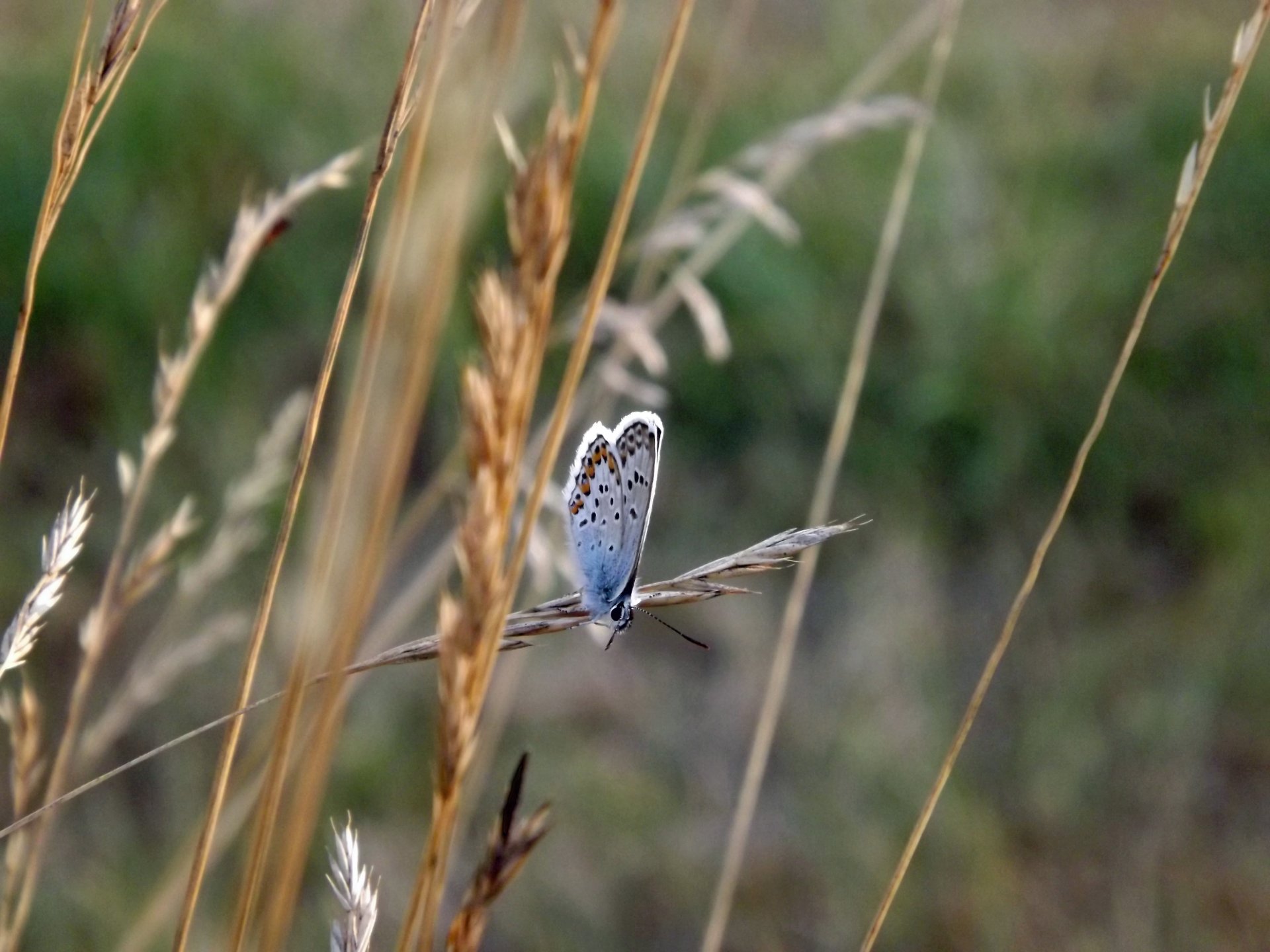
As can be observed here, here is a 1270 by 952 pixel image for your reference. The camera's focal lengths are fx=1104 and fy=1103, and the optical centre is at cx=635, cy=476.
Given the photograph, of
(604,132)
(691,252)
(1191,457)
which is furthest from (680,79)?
(1191,457)

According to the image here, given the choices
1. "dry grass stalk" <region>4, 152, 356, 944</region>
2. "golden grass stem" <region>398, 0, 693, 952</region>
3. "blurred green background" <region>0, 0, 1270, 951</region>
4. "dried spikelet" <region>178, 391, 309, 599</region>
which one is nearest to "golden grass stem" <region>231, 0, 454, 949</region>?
"golden grass stem" <region>398, 0, 693, 952</region>

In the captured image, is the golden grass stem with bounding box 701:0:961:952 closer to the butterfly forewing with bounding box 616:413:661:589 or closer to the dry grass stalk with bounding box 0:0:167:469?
the butterfly forewing with bounding box 616:413:661:589

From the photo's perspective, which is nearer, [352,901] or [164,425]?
[352,901]

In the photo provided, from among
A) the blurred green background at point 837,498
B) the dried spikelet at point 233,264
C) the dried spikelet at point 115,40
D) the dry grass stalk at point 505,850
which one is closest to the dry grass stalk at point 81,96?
the dried spikelet at point 115,40

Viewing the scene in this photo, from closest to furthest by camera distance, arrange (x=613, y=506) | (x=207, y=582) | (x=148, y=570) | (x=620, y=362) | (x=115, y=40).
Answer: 1. (x=115, y=40)
2. (x=148, y=570)
3. (x=613, y=506)
4. (x=207, y=582)
5. (x=620, y=362)

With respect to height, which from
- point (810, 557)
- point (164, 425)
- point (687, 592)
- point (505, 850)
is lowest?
point (505, 850)

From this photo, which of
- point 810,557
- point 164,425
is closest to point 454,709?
point 164,425

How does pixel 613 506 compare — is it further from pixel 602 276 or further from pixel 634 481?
pixel 602 276
